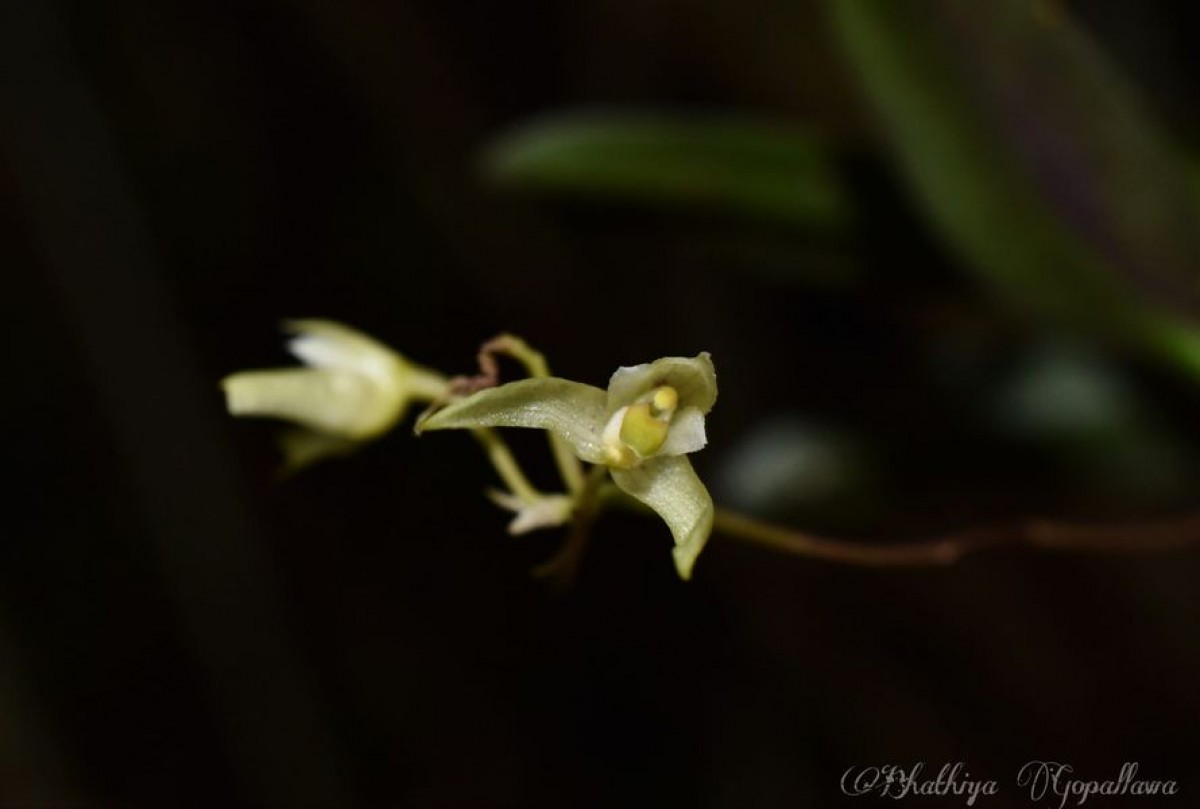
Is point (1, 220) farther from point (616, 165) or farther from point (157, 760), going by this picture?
point (616, 165)

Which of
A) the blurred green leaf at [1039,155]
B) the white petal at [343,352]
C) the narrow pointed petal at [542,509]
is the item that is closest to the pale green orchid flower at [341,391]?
the white petal at [343,352]

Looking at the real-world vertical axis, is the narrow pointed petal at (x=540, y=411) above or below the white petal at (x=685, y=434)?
above

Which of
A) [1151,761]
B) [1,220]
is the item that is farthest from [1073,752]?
[1,220]

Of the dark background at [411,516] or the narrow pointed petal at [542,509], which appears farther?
the dark background at [411,516]

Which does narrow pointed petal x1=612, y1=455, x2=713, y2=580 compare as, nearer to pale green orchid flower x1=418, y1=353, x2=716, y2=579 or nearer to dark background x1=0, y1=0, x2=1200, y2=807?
pale green orchid flower x1=418, y1=353, x2=716, y2=579

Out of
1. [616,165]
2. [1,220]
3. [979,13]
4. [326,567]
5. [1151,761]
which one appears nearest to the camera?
[979,13]

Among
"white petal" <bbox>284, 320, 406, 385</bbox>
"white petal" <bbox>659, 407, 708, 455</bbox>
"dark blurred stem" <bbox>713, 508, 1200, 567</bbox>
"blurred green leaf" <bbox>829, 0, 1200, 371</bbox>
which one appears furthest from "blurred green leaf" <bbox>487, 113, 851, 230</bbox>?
"white petal" <bbox>659, 407, 708, 455</bbox>

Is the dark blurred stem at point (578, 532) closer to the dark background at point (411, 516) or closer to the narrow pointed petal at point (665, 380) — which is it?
the narrow pointed petal at point (665, 380)
